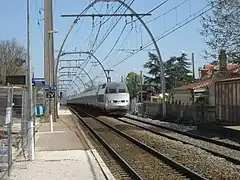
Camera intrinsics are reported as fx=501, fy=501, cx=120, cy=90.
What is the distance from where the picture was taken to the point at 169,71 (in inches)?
3890

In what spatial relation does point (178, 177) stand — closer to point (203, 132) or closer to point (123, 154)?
point (123, 154)

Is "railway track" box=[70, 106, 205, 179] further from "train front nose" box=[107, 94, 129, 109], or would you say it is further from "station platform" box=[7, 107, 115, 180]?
"train front nose" box=[107, 94, 129, 109]

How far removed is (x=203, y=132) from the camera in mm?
28016

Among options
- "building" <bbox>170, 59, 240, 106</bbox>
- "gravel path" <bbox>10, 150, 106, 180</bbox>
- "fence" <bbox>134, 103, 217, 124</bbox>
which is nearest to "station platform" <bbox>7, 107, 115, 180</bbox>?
"gravel path" <bbox>10, 150, 106, 180</bbox>

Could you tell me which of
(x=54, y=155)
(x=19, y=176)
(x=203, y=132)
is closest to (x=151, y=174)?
(x=19, y=176)

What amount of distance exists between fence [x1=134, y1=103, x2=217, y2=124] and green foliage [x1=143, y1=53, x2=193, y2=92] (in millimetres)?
47361

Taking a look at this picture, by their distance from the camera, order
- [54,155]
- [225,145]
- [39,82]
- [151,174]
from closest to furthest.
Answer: [151,174] < [54,155] < [225,145] < [39,82]

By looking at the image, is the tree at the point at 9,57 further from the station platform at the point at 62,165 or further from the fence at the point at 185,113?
the station platform at the point at 62,165

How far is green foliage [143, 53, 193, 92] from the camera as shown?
97194mm

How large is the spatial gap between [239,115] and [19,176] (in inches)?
722

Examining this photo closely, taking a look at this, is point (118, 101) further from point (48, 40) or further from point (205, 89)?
point (205, 89)

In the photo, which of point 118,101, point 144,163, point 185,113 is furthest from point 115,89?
point 144,163

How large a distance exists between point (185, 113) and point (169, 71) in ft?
200

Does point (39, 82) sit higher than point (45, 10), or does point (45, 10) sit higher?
point (45, 10)
